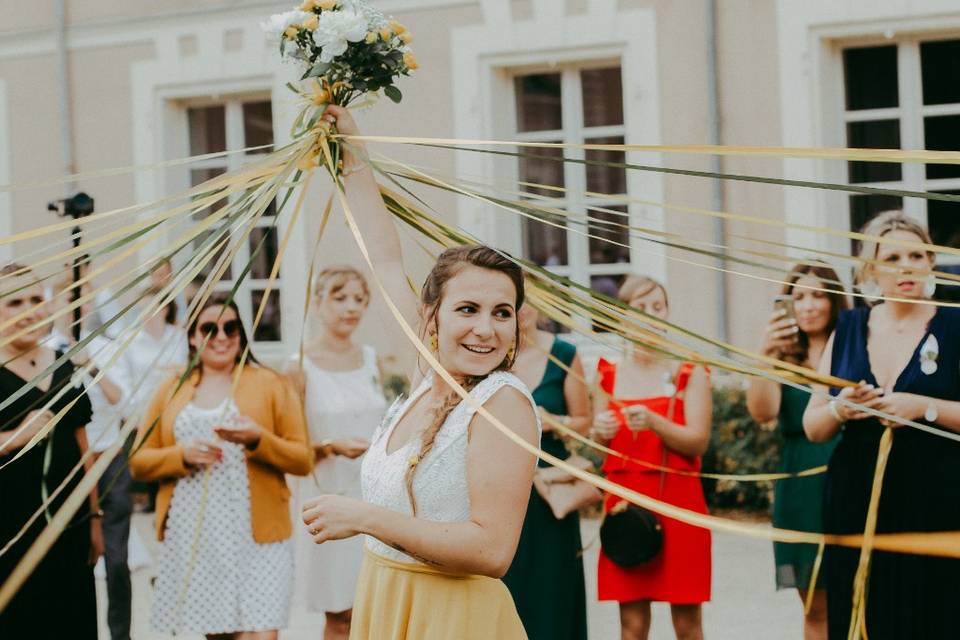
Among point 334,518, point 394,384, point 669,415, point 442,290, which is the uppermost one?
point 442,290

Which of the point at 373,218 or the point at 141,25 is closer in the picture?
the point at 373,218

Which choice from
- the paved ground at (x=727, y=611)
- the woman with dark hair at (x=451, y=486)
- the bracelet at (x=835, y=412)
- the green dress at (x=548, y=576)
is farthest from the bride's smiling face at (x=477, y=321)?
the paved ground at (x=727, y=611)

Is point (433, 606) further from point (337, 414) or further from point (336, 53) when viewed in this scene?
point (337, 414)

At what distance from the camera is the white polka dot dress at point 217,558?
4.93 m

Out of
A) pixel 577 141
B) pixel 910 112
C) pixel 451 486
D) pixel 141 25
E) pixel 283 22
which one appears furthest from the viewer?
pixel 141 25

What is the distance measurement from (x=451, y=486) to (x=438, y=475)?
4 centimetres

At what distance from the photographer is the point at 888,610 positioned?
4.29m

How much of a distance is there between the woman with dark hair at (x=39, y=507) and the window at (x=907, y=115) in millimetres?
5951

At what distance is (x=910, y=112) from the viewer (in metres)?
9.25

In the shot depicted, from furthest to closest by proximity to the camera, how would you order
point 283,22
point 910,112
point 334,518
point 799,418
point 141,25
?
point 141,25 → point 910,112 → point 799,418 → point 283,22 → point 334,518

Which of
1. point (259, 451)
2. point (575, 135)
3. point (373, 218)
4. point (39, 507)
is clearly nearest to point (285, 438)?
point (259, 451)

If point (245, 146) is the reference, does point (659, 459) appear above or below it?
below

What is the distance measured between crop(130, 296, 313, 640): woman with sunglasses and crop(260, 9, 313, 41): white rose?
1585 millimetres

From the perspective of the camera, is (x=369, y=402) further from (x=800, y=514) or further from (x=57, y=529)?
(x=57, y=529)
